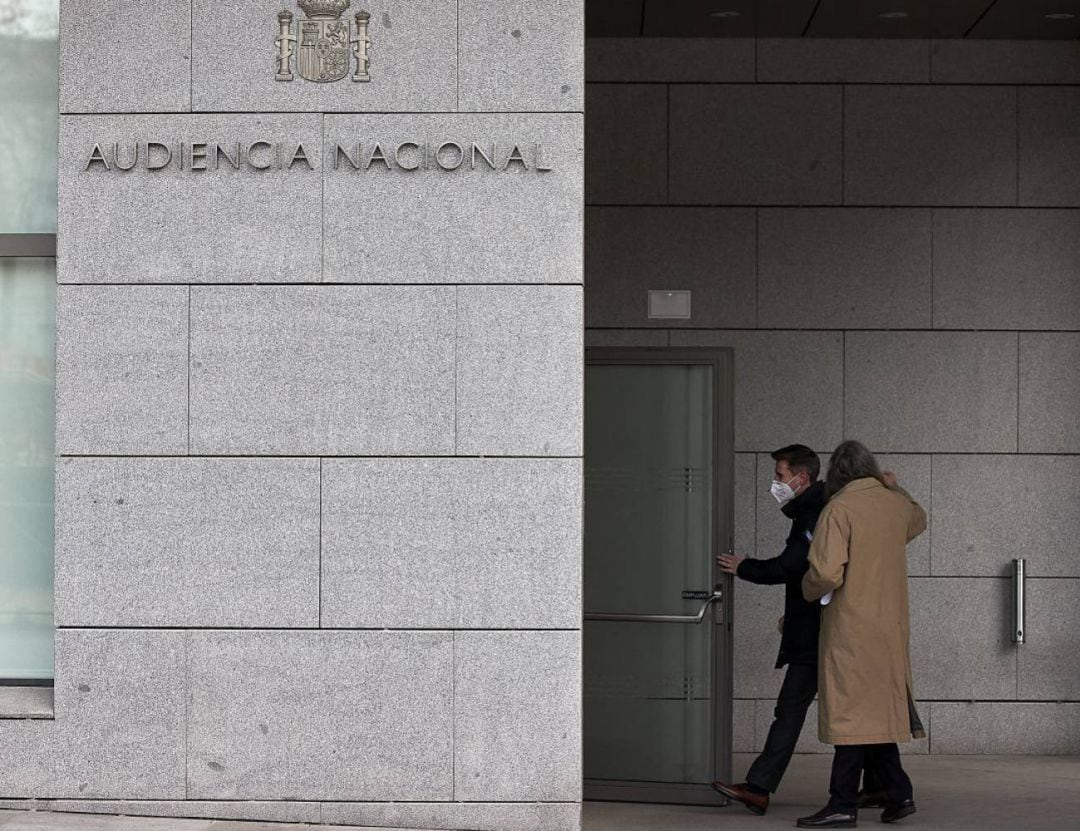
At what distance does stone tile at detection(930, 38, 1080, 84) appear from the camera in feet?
34.3

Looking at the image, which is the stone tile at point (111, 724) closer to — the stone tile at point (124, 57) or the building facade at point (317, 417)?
the building facade at point (317, 417)

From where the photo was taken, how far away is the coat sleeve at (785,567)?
8.30 meters

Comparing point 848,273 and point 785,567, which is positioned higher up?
point 848,273

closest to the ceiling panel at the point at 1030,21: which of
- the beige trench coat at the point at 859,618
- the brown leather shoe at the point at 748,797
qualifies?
the beige trench coat at the point at 859,618

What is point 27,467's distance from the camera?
7.47 m

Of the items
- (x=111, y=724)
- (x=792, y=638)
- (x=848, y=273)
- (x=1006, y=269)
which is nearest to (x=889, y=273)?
(x=848, y=273)

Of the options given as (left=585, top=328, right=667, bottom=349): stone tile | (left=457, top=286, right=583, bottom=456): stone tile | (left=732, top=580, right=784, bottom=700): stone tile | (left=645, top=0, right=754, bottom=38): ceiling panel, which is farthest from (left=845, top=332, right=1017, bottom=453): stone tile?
(left=457, top=286, right=583, bottom=456): stone tile

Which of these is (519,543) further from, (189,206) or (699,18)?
(699,18)

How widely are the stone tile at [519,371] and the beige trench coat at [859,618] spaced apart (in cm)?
171

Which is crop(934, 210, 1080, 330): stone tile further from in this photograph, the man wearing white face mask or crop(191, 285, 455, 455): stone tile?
crop(191, 285, 455, 455): stone tile

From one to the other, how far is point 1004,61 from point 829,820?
541 centimetres

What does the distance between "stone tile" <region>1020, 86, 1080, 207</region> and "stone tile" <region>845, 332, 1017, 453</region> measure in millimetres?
1010

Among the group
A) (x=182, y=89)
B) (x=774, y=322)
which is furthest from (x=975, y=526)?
(x=182, y=89)

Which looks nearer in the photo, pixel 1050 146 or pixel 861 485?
pixel 861 485
